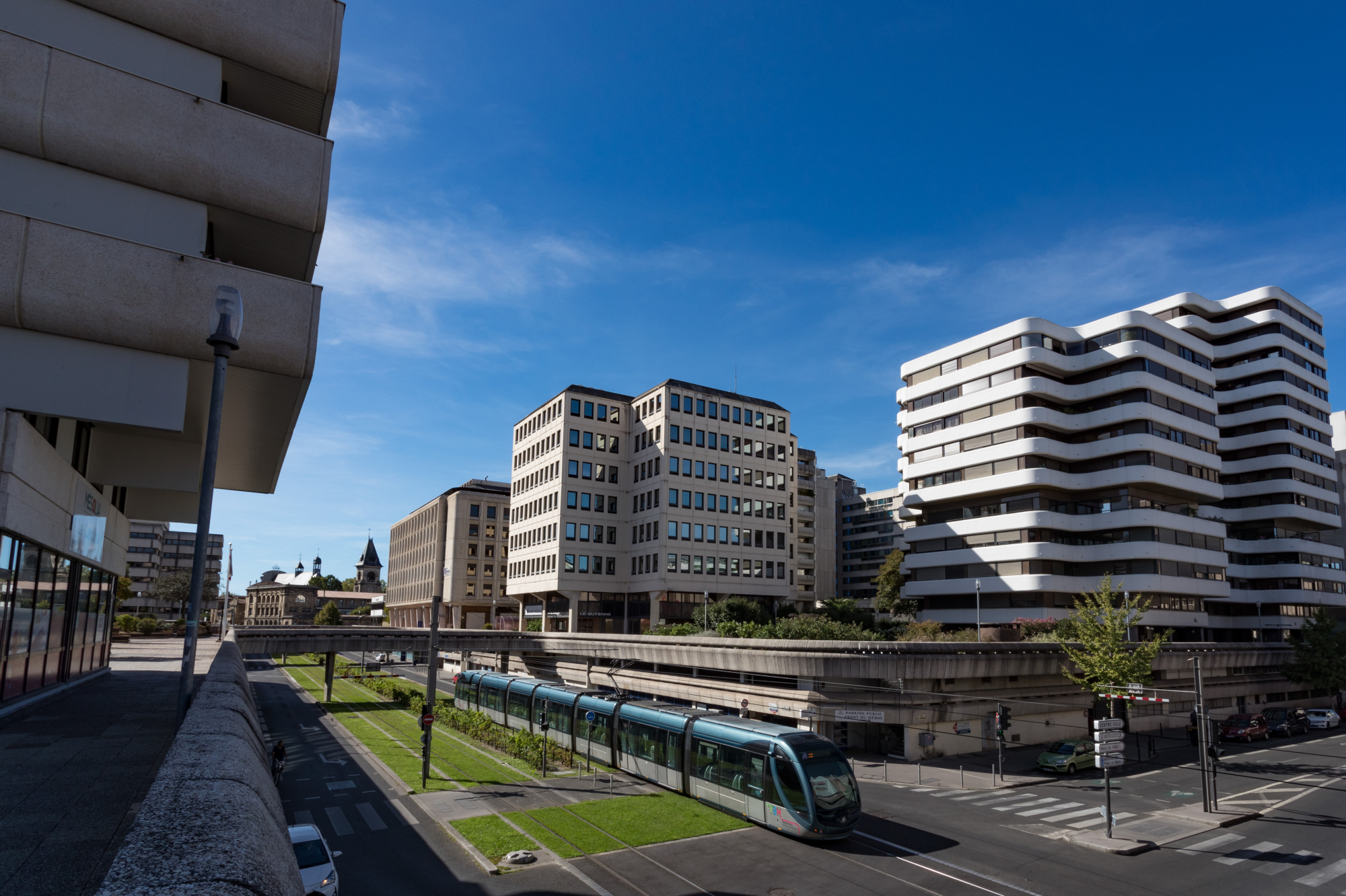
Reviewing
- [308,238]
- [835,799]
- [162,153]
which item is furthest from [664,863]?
[162,153]

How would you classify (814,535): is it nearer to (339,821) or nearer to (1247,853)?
(1247,853)

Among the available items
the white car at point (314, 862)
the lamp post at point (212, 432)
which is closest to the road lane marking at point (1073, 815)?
the white car at point (314, 862)

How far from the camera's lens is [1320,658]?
195 ft

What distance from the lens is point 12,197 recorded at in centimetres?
1542

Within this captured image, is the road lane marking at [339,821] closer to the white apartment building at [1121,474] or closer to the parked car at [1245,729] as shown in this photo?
the parked car at [1245,729]

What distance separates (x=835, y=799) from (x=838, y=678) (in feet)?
55.8

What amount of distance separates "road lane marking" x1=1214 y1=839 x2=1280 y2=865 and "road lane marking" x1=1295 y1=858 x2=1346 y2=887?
166cm

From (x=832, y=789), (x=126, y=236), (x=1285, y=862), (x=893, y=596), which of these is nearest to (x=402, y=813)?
(x=832, y=789)

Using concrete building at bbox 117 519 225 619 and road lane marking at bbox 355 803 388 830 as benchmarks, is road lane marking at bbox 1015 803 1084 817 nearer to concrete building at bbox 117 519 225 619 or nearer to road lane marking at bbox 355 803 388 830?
road lane marking at bbox 355 803 388 830

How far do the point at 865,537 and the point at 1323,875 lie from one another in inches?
5004

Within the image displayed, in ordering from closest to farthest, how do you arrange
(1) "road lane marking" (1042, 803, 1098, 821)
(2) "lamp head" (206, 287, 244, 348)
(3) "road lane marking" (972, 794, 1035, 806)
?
(2) "lamp head" (206, 287, 244, 348), (1) "road lane marking" (1042, 803, 1098, 821), (3) "road lane marking" (972, 794, 1035, 806)

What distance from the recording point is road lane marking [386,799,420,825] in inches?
980

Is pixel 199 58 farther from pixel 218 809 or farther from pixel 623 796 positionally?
pixel 623 796

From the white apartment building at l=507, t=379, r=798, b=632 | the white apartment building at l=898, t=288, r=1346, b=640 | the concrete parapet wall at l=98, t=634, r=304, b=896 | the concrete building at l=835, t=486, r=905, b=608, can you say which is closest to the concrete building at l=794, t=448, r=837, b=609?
the concrete building at l=835, t=486, r=905, b=608
